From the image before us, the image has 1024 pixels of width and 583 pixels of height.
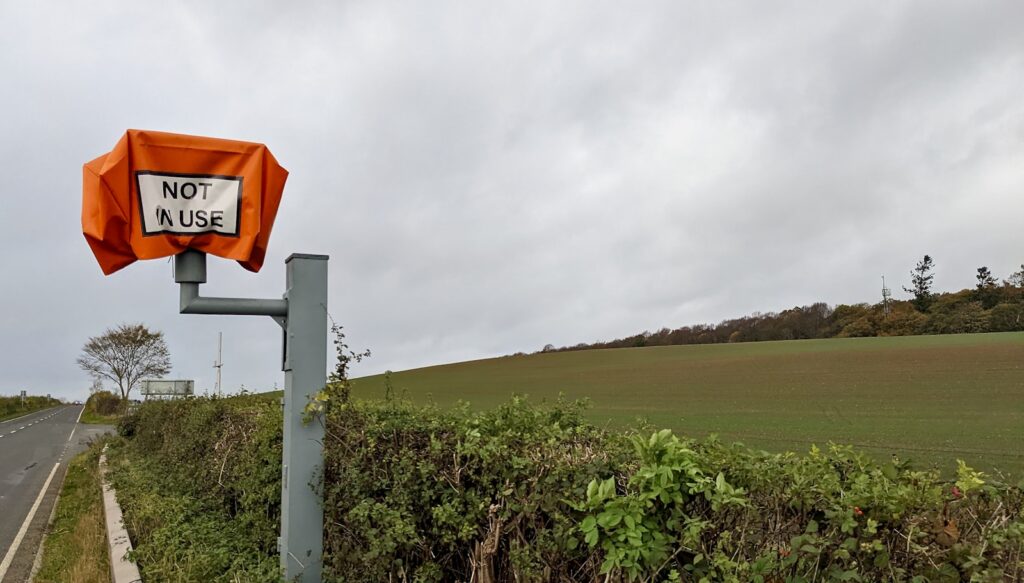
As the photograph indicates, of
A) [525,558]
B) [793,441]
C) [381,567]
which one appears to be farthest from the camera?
[793,441]

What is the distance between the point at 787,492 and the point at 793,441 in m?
17.4

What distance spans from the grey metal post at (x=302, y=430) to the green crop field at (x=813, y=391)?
1.21 meters

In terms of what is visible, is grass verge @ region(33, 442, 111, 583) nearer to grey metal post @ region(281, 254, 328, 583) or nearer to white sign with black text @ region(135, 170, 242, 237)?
grey metal post @ region(281, 254, 328, 583)

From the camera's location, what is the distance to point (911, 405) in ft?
79.7

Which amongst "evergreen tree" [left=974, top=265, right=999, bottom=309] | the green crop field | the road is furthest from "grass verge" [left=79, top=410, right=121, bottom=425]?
"evergreen tree" [left=974, top=265, right=999, bottom=309]

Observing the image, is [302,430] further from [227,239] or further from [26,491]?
[26,491]

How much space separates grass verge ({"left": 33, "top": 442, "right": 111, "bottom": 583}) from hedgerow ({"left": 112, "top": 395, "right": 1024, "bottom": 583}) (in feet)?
4.61

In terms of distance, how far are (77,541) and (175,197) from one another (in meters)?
6.06

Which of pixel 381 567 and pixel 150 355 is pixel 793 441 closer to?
pixel 381 567

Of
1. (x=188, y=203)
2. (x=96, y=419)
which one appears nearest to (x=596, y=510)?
(x=188, y=203)

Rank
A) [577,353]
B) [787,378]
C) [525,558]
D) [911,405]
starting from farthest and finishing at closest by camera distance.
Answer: [577,353] < [787,378] < [911,405] < [525,558]

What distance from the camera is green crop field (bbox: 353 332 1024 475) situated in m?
18.5

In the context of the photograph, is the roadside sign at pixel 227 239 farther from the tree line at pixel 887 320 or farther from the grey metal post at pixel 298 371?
the tree line at pixel 887 320

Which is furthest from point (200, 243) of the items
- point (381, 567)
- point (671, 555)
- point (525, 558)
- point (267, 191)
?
point (671, 555)
